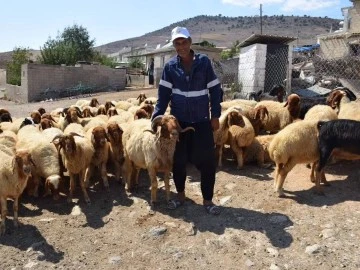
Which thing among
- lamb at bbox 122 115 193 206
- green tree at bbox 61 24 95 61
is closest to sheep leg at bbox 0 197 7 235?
lamb at bbox 122 115 193 206

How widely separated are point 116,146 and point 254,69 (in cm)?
634

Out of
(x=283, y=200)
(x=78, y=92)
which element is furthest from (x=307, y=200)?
(x=78, y=92)

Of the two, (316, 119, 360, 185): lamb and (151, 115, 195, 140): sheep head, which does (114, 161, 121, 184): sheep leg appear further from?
(316, 119, 360, 185): lamb

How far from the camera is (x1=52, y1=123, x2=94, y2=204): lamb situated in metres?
6.86

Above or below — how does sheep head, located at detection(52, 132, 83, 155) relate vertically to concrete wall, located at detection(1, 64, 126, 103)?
below

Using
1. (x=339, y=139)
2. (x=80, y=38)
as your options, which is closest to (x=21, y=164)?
(x=339, y=139)

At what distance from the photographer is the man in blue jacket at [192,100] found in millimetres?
5648

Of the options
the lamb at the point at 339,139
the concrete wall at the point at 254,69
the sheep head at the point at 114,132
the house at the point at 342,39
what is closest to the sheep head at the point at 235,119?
the lamb at the point at 339,139

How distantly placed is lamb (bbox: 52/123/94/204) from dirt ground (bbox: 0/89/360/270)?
0.35m

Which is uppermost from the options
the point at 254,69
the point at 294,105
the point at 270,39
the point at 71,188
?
the point at 270,39

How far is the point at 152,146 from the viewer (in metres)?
6.31

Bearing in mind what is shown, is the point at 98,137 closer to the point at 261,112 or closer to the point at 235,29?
the point at 261,112

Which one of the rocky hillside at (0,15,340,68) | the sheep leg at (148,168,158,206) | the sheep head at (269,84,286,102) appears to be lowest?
the sheep leg at (148,168,158,206)

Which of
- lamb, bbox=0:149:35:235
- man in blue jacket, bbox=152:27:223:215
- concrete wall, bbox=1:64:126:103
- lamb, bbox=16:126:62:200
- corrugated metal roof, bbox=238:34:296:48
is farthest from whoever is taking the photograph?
concrete wall, bbox=1:64:126:103
